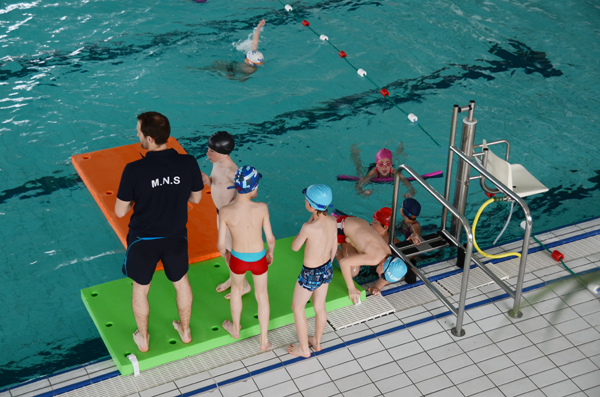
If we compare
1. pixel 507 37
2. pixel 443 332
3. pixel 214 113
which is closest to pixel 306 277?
pixel 443 332

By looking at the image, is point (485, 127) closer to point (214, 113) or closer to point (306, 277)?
point (214, 113)

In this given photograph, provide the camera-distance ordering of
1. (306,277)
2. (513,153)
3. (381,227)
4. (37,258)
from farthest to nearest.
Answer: (513,153) → (37,258) → (381,227) → (306,277)

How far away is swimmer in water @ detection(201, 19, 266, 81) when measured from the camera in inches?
337

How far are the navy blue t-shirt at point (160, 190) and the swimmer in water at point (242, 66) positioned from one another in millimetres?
5352

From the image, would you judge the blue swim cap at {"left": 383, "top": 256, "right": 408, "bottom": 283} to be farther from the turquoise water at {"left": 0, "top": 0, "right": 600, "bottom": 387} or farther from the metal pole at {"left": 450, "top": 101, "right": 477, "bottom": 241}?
the turquoise water at {"left": 0, "top": 0, "right": 600, "bottom": 387}

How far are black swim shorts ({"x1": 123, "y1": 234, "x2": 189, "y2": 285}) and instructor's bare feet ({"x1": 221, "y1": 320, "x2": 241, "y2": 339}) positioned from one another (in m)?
0.70

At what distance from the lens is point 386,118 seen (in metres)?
7.96

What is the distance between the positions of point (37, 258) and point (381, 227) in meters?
3.26

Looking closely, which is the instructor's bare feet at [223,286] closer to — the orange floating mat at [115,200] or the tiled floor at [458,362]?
the orange floating mat at [115,200]

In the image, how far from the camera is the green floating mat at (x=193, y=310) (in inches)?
155

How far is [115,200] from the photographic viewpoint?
210 inches

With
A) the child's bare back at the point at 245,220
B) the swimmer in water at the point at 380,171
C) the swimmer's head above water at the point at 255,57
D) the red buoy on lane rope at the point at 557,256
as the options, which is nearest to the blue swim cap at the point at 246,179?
the child's bare back at the point at 245,220

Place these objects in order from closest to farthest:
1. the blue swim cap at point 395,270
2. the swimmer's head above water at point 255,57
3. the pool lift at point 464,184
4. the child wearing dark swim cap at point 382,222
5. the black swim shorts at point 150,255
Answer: the black swim shorts at point 150,255 < the pool lift at point 464,184 < the blue swim cap at point 395,270 < the child wearing dark swim cap at point 382,222 < the swimmer's head above water at point 255,57

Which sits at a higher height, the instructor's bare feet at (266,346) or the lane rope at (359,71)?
the instructor's bare feet at (266,346)
